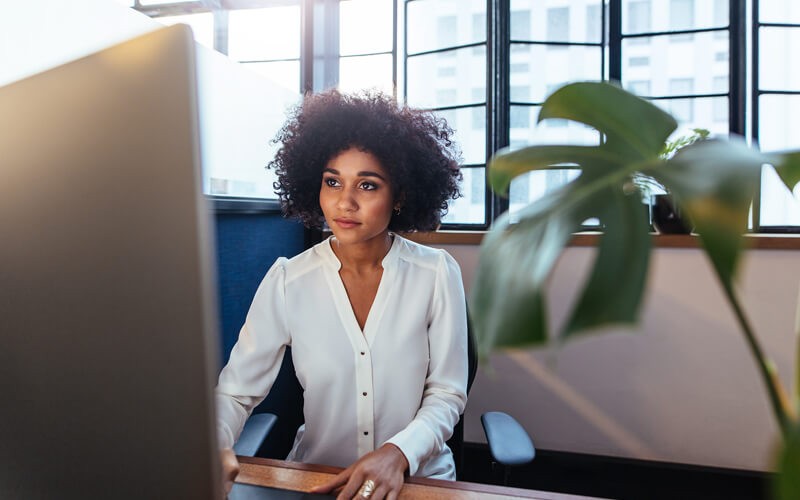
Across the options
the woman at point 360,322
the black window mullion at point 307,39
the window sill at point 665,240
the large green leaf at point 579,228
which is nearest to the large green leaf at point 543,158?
the large green leaf at point 579,228

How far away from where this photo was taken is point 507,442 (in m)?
1.19

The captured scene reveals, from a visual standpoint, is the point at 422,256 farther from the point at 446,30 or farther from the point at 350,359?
the point at 446,30

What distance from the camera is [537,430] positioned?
8.11ft

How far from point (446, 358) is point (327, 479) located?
1.67 feet

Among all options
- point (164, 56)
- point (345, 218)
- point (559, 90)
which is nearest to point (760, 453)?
point (345, 218)

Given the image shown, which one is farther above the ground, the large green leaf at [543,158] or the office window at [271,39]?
the office window at [271,39]

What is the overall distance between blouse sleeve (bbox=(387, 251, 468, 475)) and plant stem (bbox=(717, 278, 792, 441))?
0.93 m

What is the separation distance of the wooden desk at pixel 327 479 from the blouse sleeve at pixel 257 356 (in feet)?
0.81

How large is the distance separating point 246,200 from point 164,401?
149 centimetres

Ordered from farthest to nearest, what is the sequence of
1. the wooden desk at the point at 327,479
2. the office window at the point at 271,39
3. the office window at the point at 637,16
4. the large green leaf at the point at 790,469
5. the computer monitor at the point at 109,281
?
the office window at the point at 271,39, the office window at the point at 637,16, the wooden desk at the point at 327,479, the computer monitor at the point at 109,281, the large green leaf at the point at 790,469

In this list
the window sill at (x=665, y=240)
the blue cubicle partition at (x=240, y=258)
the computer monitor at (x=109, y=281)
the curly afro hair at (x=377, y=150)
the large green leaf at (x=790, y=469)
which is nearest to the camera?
the large green leaf at (x=790, y=469)

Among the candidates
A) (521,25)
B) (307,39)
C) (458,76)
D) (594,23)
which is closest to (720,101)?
(594,23)

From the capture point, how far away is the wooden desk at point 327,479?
0.77m

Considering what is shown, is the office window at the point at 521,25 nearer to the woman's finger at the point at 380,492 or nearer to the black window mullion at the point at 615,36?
the black window mullion at the point at 615,36
